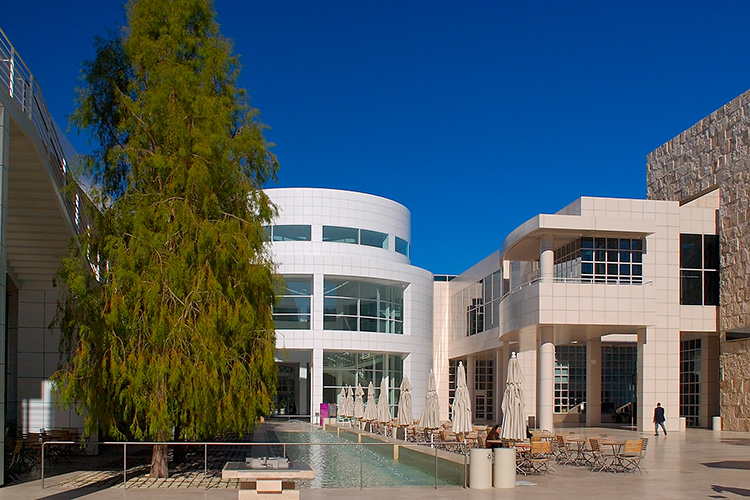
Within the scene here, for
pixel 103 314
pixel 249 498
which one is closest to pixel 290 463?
pixel 249 498

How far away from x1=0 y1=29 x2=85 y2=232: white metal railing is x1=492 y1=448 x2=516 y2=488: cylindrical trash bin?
11014 millimetres

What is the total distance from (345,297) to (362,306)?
120 centimetres

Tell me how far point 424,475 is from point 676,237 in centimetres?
2317

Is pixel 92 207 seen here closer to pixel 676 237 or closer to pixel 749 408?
pixel 676 237

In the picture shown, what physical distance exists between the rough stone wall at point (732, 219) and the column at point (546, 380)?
345 inches

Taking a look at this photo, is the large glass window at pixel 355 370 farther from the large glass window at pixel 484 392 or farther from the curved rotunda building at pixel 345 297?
the large glass window at pixel 484 392

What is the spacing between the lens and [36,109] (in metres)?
18.6

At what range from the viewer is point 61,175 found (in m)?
20.2

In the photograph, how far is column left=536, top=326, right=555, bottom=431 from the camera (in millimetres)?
34938

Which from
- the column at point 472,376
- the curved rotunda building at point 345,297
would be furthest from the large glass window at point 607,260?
the column at point 472,376

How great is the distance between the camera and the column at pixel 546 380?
34938 millimetres

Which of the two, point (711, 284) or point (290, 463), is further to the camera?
point (711, 284)

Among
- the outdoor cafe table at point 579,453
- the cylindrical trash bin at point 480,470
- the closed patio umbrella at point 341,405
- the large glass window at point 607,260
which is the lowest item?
the closed patio umbrella at point 341,405

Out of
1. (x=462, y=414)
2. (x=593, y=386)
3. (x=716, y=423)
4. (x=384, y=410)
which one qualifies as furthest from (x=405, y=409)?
(x=593, y=386)
